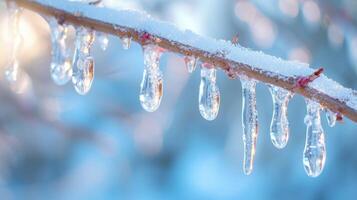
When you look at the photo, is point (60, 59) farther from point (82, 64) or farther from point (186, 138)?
point (186, 138)

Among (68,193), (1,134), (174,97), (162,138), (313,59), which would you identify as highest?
(313,59)

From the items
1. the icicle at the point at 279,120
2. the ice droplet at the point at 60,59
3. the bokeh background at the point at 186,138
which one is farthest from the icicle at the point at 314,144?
the bokeh background at the point at 186,138

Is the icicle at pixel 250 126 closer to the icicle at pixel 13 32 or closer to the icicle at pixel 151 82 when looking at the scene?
the icicle at pixel 151 82

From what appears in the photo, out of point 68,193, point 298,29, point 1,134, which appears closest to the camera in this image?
point 1,134

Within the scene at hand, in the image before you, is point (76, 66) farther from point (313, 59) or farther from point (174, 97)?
point (174, 97)

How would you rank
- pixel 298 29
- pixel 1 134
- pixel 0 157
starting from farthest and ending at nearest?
pixel 298 29 → pixel 0 157 → pixel 1 134

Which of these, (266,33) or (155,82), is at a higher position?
(266,33)

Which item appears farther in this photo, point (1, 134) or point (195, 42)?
point (1, 134)

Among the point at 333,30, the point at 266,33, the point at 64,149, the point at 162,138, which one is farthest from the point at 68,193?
the point at 333,30
